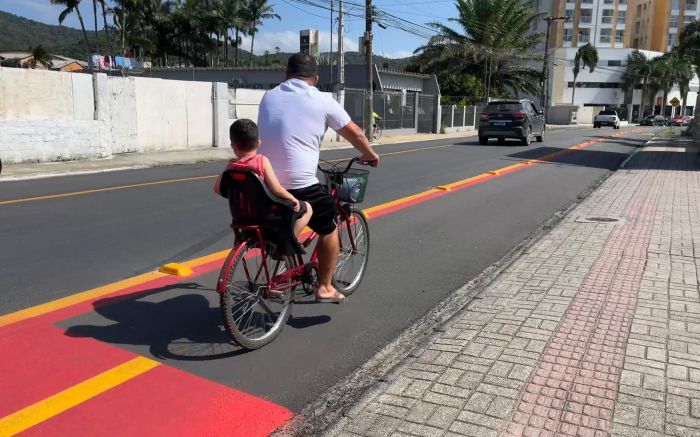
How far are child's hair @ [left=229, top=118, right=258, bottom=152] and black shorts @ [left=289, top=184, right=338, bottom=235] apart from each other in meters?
0.45

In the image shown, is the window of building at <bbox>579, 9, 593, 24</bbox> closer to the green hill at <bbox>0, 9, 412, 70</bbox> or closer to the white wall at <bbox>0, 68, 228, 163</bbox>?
the green hill at <bbox>0, 9, 412, 70</bbox>

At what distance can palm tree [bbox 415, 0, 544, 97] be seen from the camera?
43.6 metres

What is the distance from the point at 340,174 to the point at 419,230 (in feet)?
10.8

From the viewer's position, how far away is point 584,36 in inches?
3851

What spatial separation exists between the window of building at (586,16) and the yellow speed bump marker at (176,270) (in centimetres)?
10440

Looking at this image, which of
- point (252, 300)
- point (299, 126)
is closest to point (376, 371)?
point (252, 300)

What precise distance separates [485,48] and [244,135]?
43.1 meters

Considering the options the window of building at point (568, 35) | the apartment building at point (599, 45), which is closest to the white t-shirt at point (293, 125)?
the apartment building at point (599, 45)

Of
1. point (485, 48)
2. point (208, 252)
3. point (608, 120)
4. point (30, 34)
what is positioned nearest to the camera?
point (208, 252)

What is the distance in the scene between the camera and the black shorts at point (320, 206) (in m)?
3.98

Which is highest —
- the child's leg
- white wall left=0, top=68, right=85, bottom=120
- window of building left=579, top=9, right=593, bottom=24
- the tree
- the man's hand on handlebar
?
window of building left=579, top=9, right=593, bottom=24

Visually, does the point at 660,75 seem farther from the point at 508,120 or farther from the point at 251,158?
the point at 251,158

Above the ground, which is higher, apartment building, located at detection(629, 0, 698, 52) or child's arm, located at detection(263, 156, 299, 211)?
apartment building, located at detection(629, 0, 698, 52)

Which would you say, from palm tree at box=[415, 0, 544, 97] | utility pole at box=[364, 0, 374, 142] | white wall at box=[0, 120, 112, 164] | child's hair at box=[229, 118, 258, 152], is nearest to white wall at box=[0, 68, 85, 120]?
white wall at box=[0, 120, 112, 164]
